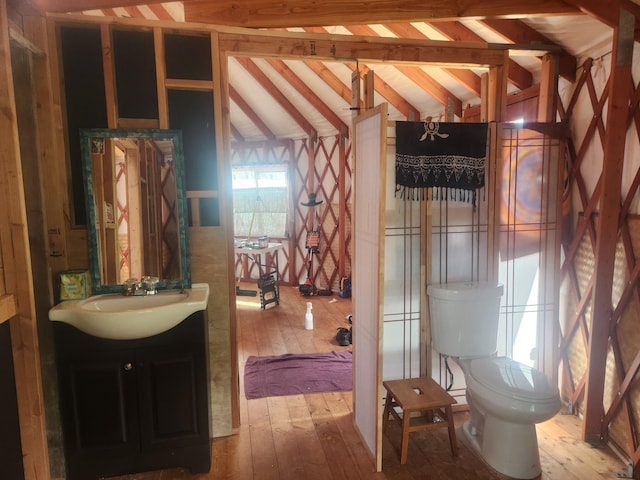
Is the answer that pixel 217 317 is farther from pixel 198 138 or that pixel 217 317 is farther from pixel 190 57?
pixel 190 57

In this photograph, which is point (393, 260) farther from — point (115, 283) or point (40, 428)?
point (40, 428)

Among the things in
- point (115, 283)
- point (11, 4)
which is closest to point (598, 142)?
point (115, 283)

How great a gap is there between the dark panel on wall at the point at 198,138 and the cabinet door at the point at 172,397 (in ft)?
2.47

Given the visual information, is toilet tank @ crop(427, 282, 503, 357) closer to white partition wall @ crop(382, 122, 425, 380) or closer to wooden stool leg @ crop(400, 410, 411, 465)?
white partition wall @ crop(382, 122, 425, 380)

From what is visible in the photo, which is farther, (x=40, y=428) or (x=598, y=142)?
(x=598, y=142)

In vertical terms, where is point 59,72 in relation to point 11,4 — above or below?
below

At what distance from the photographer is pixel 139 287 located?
233 centimetres

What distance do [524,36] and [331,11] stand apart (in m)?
1.23

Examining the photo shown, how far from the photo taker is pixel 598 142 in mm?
2488

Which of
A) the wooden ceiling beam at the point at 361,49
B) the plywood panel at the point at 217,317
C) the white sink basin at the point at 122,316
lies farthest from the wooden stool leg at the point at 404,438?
the wooden ceiling beam at the point at 361,49

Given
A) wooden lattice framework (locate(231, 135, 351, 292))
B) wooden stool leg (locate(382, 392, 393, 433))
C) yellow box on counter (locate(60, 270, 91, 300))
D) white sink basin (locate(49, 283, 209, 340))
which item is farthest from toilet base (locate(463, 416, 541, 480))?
wooden lattice framework (locate(231, 135, 351, 292))

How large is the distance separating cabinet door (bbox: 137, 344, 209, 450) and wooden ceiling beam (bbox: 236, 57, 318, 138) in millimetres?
3655

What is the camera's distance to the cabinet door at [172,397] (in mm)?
2115

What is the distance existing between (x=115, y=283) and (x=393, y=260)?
159 cm
